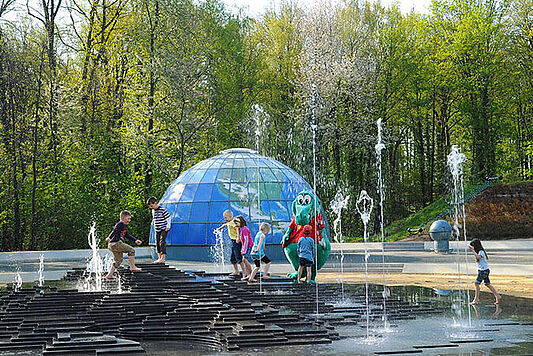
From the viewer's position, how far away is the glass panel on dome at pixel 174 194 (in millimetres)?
24328

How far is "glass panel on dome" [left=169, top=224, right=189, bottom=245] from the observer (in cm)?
2350

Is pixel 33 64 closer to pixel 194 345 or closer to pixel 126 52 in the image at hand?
pixel 126 52

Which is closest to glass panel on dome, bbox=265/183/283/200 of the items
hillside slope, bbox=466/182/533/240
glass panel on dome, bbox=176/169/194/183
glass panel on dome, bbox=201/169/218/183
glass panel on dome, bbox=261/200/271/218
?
glass panel on dome, bbox=261/200/271/218

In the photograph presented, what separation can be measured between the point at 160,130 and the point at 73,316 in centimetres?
2333

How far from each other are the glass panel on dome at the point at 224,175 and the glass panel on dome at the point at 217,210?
103 centimetres

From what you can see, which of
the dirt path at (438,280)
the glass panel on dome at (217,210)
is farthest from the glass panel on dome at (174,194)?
the dirt path at (438,280)

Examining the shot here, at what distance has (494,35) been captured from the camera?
4309 cm

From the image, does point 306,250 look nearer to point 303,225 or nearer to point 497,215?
point 303,225

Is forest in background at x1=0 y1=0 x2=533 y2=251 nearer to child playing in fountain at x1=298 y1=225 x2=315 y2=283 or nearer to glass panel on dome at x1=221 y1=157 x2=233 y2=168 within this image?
glass panel on dome at x1=221 y1=157 x2=233 y2=168

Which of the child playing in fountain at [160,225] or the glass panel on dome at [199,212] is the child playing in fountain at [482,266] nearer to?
the child playing in fountain at [160,225]

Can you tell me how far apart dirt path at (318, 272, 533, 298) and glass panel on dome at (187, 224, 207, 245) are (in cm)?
547

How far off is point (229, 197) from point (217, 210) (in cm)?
67

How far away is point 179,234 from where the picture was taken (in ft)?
77.7

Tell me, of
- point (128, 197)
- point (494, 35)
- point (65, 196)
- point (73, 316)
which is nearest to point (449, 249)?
point (128, 197)
